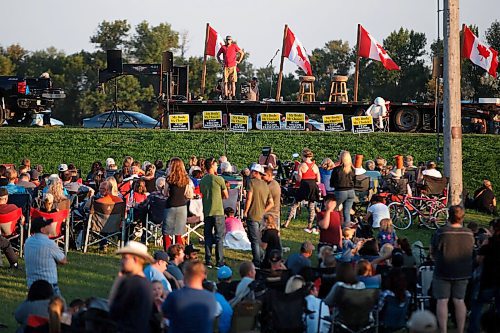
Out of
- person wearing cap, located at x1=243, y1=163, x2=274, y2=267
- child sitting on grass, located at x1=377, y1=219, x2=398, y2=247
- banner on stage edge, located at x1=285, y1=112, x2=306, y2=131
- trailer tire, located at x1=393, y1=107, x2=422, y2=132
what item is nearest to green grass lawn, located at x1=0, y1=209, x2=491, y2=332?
person wearing cap, located at x1=243, y1=163, x2=274, y2=267

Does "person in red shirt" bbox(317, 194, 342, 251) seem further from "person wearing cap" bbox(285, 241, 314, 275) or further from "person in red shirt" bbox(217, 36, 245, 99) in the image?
"person in red shirt" bbox(217, 36, 245, 99)

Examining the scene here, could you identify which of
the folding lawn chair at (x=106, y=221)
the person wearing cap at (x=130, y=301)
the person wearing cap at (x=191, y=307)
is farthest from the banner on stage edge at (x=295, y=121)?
the person wearing cap at (x=130, y=301)

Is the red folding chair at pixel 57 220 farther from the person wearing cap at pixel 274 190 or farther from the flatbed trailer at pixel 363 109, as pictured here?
the flatbed trailer at pixel 363 109

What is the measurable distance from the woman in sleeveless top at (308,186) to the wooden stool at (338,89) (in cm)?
1117

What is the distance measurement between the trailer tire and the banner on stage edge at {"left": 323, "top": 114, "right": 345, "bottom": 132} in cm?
152

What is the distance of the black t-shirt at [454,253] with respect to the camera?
30.1 feet

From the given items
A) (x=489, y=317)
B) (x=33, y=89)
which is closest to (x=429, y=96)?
(x=33, y=89)

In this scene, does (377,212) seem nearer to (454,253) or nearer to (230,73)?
(454,253)

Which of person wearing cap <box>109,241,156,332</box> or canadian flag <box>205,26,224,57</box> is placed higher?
canadian flag <box>205,26,224,57</box>

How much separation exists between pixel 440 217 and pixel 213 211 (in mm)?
5711

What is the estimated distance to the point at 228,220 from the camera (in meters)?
15.0

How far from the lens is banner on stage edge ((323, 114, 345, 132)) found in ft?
86.2

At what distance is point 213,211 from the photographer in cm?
1311

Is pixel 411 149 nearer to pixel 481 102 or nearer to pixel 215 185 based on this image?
pixel 481 102
